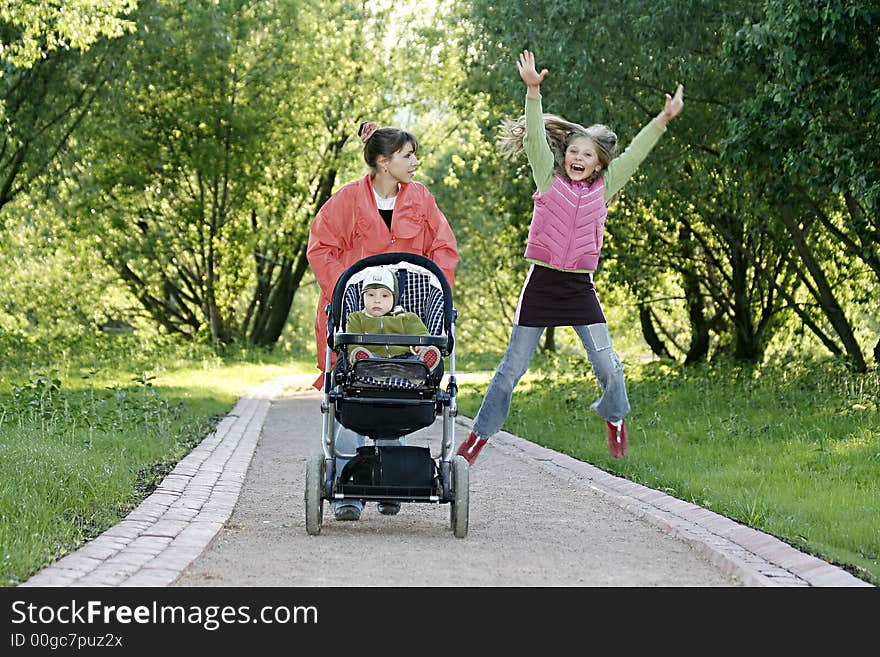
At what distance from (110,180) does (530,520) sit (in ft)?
80.0

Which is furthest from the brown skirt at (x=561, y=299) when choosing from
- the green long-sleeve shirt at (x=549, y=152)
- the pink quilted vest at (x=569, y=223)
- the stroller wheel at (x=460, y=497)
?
the stroller wheel at (x=460, y=497)

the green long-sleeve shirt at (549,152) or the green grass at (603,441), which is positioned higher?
the green long-sleeve shirt at (549,152)

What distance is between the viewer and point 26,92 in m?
23.6

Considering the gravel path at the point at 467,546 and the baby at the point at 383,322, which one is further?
the baby at the point at 383,322

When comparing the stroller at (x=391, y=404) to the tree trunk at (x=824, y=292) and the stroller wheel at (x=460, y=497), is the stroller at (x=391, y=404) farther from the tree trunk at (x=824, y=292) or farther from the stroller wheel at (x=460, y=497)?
the tree trunk at (x=824, y=292)

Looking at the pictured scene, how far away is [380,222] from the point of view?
7422mm

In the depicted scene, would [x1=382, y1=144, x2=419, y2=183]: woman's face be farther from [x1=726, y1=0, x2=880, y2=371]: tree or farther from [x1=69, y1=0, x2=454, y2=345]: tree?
[x1=69, y1=0, x2=454, y2=345]: tree

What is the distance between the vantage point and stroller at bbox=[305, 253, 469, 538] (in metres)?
6.45

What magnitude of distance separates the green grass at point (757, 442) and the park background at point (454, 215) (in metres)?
0.05

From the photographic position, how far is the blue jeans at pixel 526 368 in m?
7.89

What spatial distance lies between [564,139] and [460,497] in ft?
7.99
